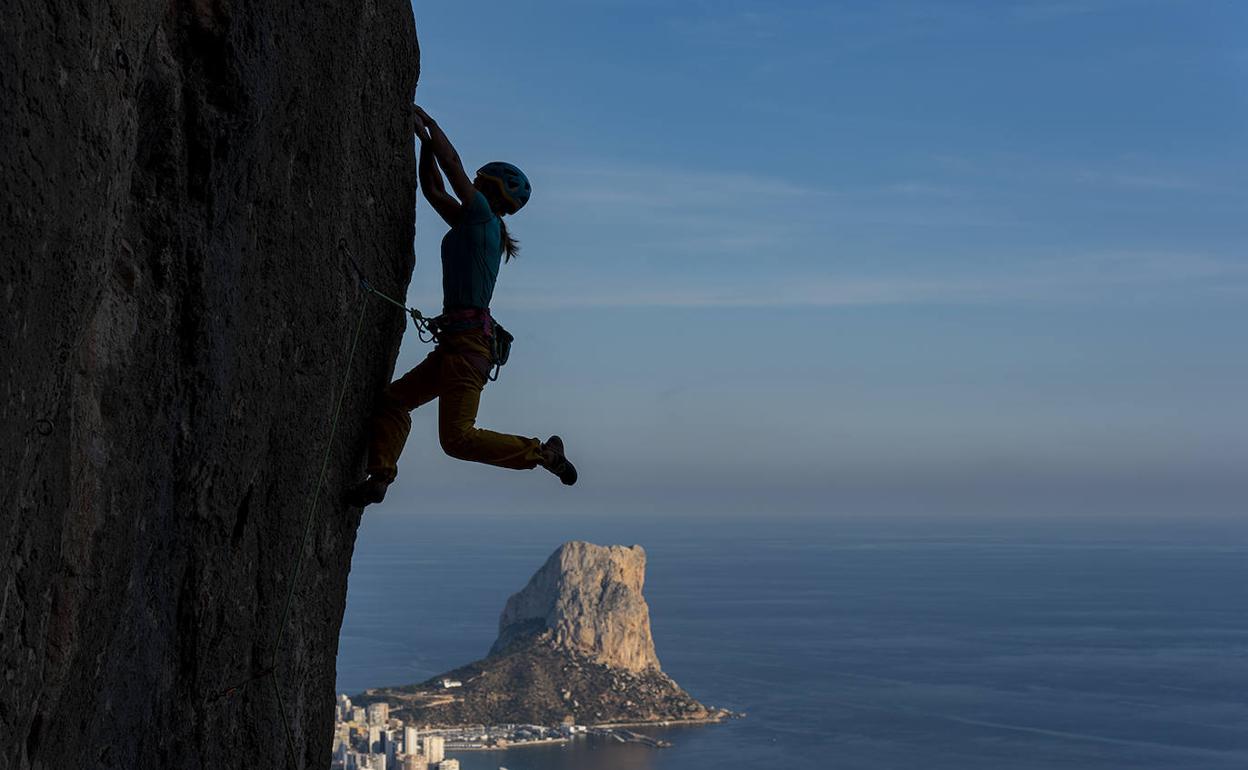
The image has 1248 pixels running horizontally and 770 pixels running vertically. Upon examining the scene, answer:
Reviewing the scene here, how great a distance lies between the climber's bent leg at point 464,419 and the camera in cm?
580

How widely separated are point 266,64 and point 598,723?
88731 millimetres

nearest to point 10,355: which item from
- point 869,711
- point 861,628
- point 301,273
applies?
point 301,273

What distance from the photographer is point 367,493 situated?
5.58m

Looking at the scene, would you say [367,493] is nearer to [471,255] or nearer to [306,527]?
[306,527]

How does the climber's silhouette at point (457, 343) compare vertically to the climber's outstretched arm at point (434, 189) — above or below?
below

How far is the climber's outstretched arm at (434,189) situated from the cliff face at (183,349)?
0.23 metres

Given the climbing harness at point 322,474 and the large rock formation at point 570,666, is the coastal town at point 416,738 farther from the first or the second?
the climbing harness at point 322,474

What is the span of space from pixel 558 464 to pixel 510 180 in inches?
54.3

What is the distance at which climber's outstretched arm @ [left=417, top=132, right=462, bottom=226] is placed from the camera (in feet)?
19.5

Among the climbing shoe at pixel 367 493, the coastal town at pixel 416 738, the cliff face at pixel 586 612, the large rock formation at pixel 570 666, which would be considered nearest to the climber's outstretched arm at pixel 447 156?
the climbing shoe at pixel 367 493

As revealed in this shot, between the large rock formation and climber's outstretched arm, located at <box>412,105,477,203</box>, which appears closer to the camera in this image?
climber's outstretched arm, located at <box>412,105,477,203</box>

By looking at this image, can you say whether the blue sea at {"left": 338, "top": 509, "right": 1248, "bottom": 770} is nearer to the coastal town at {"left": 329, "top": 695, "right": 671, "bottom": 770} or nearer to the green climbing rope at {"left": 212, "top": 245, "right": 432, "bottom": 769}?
the coastal town at {"left": 329, "top": 695, "right": 671, "bottom": 770}

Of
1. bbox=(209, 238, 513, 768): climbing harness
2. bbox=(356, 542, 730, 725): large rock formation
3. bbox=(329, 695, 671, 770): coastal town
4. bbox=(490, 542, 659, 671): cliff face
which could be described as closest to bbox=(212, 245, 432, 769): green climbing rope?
bbox=(209, 238, 513, 768): climbing harness

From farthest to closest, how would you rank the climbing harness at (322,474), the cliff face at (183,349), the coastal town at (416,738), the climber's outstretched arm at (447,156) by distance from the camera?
the coastal town at (416,738) → the climber's outstretched arm at (447,156) → the climbing harness at (322,474) → the cliff face at (183,349)
